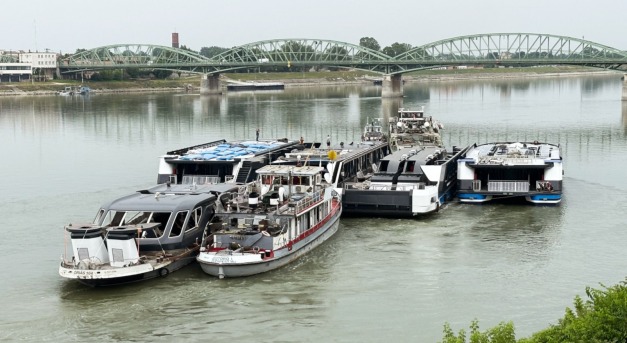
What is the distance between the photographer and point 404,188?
38.5 metres

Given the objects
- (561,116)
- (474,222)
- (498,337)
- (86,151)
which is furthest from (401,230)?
(561,116)

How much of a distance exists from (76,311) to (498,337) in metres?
14.8

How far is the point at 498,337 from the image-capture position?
14.2 metres

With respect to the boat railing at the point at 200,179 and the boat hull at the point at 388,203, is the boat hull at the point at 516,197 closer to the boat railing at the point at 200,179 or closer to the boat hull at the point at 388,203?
the boat hull at the point at 388,203

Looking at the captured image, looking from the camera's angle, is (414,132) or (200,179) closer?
(200,179)

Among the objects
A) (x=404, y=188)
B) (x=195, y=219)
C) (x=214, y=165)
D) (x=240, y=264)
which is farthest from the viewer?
(x=214, y=165)

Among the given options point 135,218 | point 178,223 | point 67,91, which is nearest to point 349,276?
point 178,223

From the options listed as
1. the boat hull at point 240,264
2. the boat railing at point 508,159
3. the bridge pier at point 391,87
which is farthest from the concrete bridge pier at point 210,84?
the boat hull at point 240,264

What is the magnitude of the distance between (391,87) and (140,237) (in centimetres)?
13299

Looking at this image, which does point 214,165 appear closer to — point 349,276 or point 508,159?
point 508,159

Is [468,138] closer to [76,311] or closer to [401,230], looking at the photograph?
[401,230]

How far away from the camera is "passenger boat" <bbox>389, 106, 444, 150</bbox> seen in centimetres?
5812

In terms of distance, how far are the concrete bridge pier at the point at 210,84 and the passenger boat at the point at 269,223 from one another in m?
145

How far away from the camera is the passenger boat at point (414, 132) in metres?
58.1
